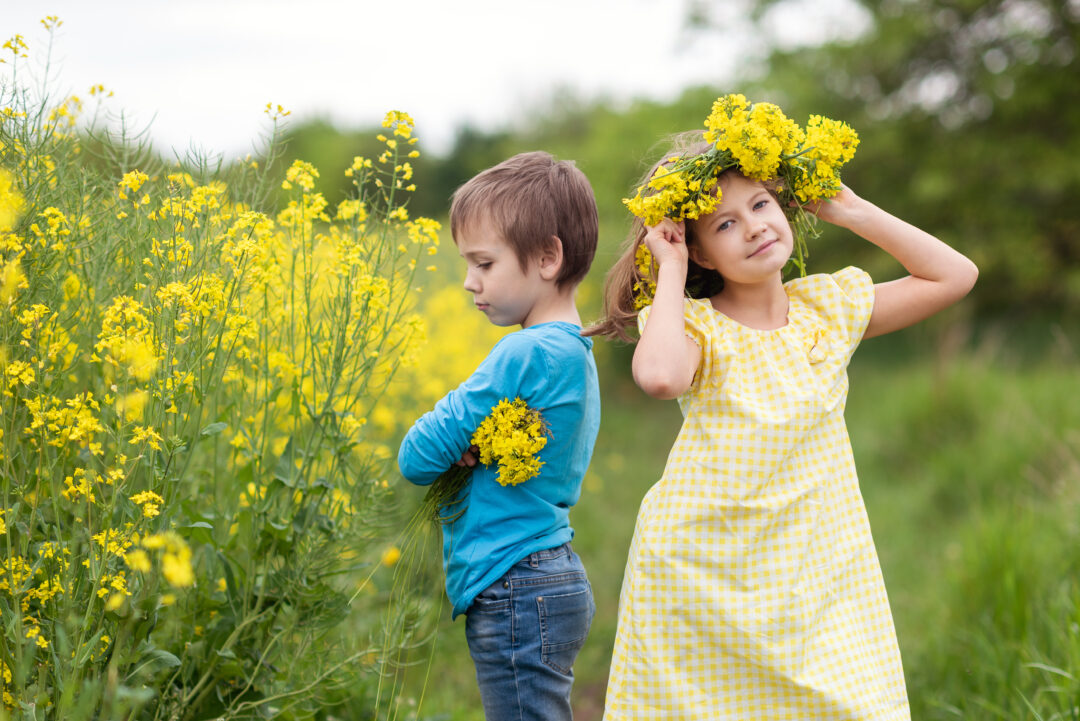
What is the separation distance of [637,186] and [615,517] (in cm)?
424

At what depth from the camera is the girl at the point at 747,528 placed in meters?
2.01

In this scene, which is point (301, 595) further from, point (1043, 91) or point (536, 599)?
point (1043, 91)

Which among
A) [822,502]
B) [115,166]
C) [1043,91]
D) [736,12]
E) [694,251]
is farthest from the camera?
[736,12]

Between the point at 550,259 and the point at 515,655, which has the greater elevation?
the point at 550,259

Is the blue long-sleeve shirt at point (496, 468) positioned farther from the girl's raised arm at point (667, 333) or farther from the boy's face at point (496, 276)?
the girl's raised arm at point (667, 333)

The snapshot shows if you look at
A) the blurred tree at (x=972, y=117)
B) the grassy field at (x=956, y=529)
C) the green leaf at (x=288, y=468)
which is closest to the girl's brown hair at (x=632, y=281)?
the green leaf at (x=288, y=468)

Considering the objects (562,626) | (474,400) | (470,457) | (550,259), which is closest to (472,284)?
(550,259)

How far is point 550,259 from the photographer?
7.27 feet

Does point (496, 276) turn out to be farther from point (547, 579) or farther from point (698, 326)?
point (547, 579)

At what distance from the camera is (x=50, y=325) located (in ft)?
6.72

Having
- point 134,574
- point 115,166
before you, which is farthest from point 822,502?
point 115,166

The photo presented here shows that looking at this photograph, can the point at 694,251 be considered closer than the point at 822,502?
No

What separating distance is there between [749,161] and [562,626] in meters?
1.14

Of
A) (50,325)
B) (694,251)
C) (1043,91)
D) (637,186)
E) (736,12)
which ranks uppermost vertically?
(736,12)
